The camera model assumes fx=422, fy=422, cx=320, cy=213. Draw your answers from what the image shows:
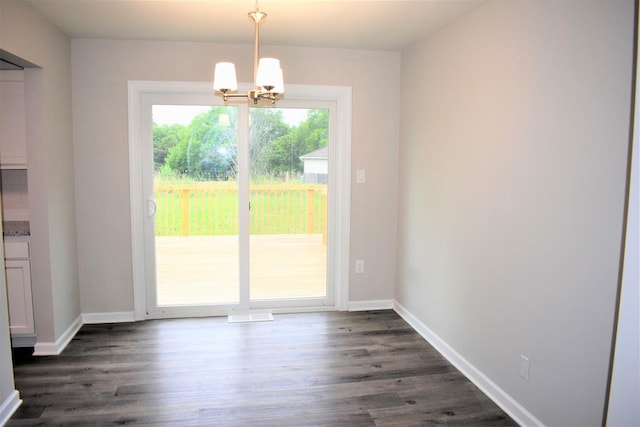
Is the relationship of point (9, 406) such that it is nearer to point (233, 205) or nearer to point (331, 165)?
point (233, 205)

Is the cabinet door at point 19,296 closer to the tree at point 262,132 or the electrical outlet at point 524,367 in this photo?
the tree at point 262,132

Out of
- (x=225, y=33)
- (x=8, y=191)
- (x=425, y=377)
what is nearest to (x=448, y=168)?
(x=425, y=377)

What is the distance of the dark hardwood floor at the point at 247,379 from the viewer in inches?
96.9

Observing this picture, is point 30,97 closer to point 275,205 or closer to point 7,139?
point 7,139

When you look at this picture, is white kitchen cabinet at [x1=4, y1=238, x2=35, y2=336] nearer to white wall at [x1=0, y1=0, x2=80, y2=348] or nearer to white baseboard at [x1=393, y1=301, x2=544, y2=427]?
white wall at [x1=0, y1=0, x2=80, y2=348]

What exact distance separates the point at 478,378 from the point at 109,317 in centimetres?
318

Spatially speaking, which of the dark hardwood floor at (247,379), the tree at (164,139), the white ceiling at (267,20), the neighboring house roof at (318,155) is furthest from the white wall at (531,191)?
the tree at (164,139)

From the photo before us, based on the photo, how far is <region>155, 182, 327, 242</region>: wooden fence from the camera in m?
3.98

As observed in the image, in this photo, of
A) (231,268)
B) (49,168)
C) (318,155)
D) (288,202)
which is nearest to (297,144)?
(318,155)

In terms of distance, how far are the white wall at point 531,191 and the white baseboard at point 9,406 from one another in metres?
2.89

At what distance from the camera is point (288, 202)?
4.17 metres

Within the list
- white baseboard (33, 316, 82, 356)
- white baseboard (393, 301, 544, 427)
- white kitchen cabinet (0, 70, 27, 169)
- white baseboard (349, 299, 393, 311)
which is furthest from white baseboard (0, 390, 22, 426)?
white baseboard (393, 301, 544, 427)

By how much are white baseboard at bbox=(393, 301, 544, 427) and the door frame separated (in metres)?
0.89

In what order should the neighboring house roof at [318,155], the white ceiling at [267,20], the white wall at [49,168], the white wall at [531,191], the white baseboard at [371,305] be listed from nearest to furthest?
1. the white wall at [531,191]
2. the white ceiling at [267,20]
3. the white wall at [49,168]
4. the neighboring house roof at [318,155]
5. the white baseboard at [371,305]
